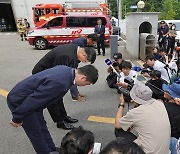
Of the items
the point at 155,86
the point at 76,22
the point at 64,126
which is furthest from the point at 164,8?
the point at 64,126

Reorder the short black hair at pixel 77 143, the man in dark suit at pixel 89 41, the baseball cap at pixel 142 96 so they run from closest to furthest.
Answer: the short black hair at pixel 77 143
the baseball cap at pixel 142 96
the man in dark suit at pixel 89 41

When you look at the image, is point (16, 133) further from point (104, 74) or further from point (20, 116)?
point (104, 74)

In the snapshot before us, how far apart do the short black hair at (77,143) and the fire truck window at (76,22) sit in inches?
356

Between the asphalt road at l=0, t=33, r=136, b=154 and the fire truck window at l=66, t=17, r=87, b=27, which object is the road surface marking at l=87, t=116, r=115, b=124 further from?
the fire truck window at l=66, t=17, r=87, b=27

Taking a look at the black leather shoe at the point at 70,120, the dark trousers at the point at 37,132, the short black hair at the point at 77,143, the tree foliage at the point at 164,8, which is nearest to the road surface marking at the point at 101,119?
the black leather shoe at the point at 70,120

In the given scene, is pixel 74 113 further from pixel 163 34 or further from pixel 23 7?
pixel 23 7

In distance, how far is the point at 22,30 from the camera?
1407 centimetres

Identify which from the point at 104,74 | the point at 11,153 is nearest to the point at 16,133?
the point at 11,153

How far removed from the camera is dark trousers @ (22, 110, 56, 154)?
223 cm

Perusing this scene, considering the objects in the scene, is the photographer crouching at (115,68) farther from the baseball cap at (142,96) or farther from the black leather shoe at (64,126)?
the baseball cap at (142,96)

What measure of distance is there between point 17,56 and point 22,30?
216 inches

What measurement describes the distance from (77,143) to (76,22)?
9.20 m

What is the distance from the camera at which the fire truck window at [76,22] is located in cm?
1001

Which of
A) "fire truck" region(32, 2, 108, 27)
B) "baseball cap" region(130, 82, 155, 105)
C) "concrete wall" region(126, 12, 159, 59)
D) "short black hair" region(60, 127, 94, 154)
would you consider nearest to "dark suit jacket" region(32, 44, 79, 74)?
"baseball cap" region(130, 82, 155, 105)
